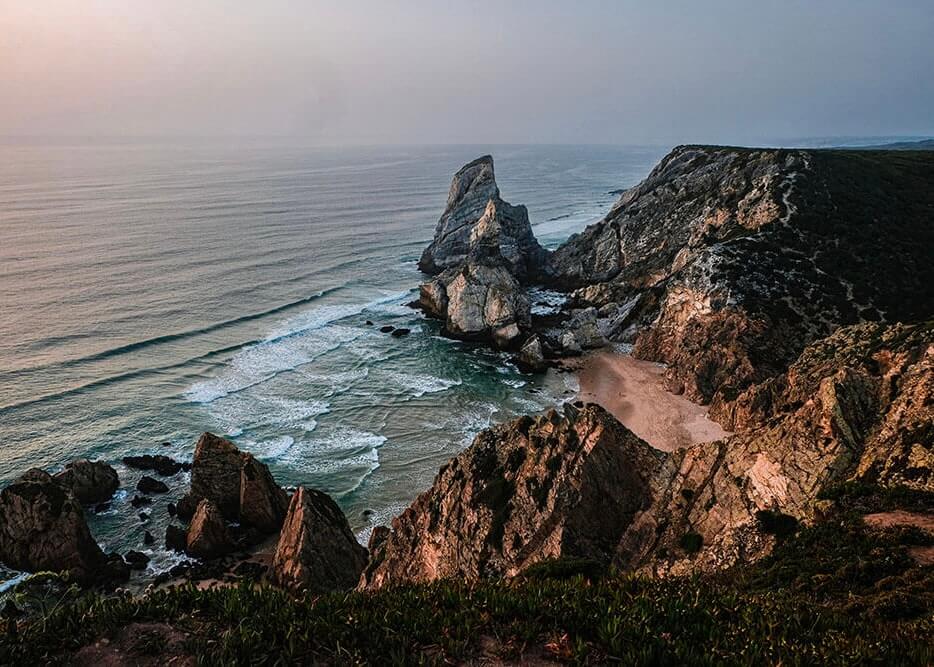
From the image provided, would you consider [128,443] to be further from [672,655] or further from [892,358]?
[892,358]

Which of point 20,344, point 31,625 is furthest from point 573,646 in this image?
point 20,344

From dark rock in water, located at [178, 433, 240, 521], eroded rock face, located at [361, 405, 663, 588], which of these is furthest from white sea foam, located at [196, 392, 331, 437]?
eroded rock face, located at [361, 405, 663, 588]

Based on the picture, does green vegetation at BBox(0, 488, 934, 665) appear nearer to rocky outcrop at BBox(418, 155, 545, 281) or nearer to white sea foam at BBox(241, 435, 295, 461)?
white sea foam at BBox(241, 435, 295, 461)

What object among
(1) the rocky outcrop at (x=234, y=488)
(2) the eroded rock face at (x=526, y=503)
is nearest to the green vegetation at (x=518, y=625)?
(2) the eroded rock face at (x=526, y=503)

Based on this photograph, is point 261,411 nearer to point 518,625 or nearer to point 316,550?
point 316,550

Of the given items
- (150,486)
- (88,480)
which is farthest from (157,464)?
(88,480)
